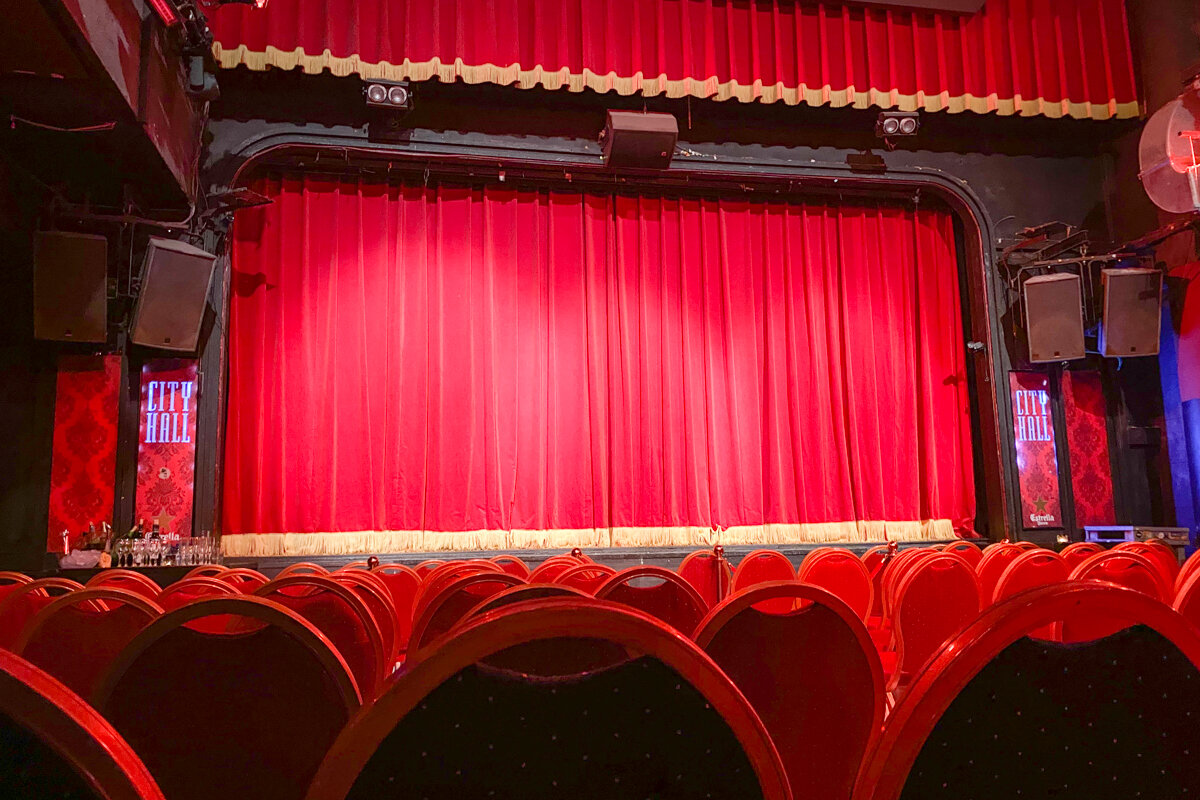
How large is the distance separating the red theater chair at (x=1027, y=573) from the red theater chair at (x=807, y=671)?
1.34 meters

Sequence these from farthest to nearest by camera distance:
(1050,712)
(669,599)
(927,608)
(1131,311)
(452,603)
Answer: (1131,311)
(927,608)
(669,599)
(452,603)
(1050,712)

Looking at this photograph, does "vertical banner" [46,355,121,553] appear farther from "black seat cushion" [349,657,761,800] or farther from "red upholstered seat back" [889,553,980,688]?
"black seat cushion" [349,657,761,800]

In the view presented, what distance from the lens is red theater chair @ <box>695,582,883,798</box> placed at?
1.61 metres

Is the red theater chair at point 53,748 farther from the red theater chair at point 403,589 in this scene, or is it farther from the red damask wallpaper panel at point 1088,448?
the red damask wallpaper panel at point 1088,448

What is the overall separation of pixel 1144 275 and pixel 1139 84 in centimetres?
200

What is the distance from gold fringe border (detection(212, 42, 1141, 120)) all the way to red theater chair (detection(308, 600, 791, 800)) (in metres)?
7.00

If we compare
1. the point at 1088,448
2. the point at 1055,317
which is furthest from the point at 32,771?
the point at 1088,448

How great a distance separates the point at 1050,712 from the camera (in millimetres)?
938

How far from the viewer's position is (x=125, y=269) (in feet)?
21.9

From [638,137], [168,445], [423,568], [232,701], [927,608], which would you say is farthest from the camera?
[638,137]

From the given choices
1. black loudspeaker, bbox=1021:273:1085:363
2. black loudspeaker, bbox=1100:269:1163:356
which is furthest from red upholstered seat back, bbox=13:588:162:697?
black loudspeaker, bbox=1100:269:1163:356

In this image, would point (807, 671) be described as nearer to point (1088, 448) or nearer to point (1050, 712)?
point (1050, 712)

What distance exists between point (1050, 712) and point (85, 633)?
2.00 metres

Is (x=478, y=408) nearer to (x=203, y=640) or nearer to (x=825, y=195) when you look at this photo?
(x=825, y=195)
